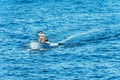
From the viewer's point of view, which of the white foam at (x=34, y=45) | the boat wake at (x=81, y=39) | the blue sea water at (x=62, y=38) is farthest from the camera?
the boat wake at (x=81, y=39)

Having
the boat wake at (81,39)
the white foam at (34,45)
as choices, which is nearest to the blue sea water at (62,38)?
the boat wake at (81,39)

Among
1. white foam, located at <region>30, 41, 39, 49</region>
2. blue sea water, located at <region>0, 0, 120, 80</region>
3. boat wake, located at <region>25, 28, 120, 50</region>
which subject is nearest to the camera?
blue sea water, located at <region>0, 0, 120, 80</region>

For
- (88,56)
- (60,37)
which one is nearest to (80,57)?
(88,56)

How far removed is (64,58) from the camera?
65.6 metres

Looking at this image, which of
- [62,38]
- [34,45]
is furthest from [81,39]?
[34,45]

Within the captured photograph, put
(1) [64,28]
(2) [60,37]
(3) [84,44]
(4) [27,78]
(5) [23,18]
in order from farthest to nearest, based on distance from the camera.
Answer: (5) [23,18] → (1) [64,28] → (2) [60,37] → (3) [84,44] → (4) [27,78]

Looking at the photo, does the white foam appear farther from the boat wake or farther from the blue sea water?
the blue sea water

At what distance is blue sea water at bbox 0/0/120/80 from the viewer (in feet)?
197

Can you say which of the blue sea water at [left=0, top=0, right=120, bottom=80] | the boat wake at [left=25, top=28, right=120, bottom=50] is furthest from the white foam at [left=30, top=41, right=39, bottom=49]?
the blue sea water at [left=0, top=0, right=120, bottom=80]

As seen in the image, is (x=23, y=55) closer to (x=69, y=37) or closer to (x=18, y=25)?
(x=69, y=37)

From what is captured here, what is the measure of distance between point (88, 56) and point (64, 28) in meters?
18.8

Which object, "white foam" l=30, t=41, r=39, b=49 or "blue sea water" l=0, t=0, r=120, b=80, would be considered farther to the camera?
"white foam" l=30, t=41, r=39, b=49

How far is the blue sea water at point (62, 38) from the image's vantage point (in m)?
60.2

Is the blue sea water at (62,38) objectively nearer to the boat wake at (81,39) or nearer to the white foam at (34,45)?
the boat wake at (81,39)
